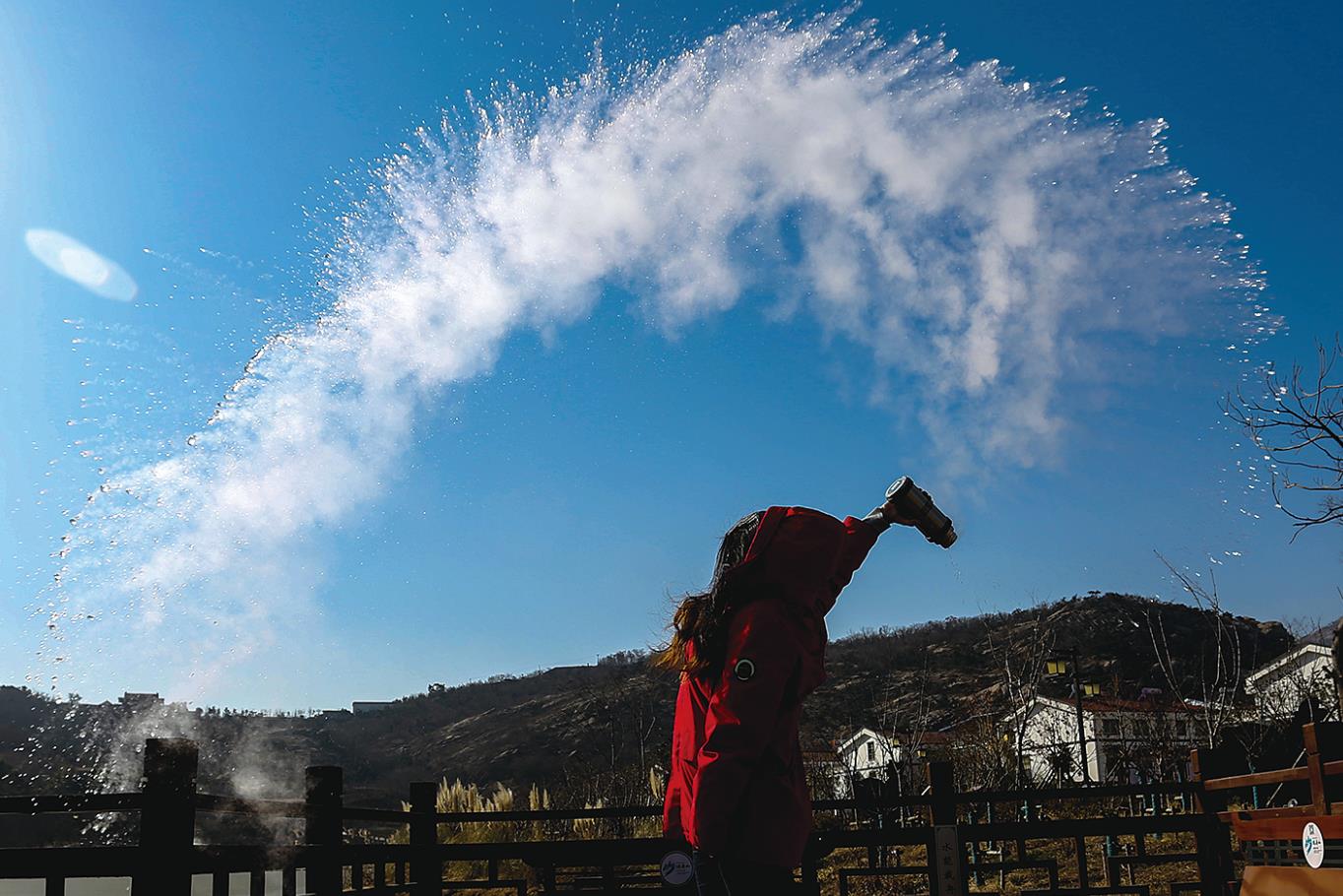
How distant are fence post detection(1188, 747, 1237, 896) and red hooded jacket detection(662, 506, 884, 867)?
285cm

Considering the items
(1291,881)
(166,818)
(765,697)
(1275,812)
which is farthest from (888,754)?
(166,818)

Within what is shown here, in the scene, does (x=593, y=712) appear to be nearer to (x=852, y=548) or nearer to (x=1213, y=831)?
(x=1213, y=831)

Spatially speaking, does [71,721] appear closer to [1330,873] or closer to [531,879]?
[531,879]

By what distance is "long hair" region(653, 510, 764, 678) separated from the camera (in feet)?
9.48

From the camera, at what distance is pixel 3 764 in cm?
2002

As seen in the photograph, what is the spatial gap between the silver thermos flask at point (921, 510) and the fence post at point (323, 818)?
7.55 feet

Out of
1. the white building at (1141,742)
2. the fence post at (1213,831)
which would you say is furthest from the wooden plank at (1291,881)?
the white building at (1141,742)

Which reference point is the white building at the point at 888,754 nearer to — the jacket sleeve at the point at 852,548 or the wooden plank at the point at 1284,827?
the wooden plank at the point at 1284,827

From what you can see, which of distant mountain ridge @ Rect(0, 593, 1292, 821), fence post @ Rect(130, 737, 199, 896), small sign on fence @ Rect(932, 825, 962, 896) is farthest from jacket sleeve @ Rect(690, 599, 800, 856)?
distant mountain ridge @ Rect(0, 593, 1292, 821)

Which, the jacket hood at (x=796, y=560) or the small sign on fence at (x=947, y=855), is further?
the small sign on fence at (x=947, y=855)

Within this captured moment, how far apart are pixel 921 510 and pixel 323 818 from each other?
2.62 meters

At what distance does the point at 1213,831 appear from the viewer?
4.73m

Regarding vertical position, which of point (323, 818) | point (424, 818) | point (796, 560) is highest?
point (796, 560)

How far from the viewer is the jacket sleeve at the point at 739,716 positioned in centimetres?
263
